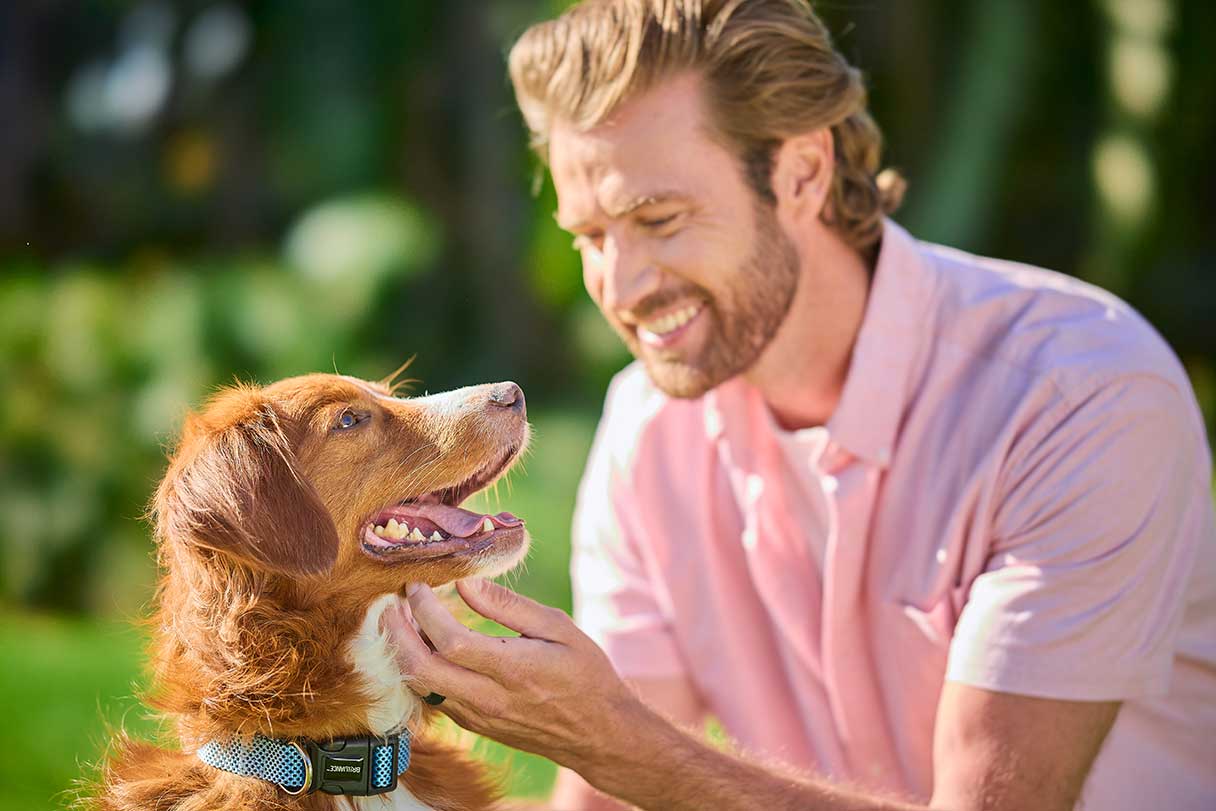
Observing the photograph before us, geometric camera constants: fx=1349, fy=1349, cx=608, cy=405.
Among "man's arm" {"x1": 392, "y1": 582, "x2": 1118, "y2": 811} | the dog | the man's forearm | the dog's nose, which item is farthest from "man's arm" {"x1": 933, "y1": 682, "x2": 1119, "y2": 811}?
the dog's nose

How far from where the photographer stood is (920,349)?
3.61 metres

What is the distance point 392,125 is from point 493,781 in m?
9.88

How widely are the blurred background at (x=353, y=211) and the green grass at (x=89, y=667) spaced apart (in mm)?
32

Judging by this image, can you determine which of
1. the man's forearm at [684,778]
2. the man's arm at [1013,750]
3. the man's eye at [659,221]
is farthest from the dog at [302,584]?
the man's arm at [1013,750]

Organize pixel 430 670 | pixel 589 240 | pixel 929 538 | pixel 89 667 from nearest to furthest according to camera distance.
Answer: pixel 430 670
pixel 929 538
pixel 589 240
pixel 89 667

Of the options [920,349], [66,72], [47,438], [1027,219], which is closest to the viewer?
[920,349]

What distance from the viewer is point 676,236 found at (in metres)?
3.47

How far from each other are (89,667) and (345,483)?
4.94m

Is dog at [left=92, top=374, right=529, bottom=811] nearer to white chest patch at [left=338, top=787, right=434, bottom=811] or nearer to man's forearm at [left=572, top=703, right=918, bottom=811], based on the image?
white chest patch at [left=338, top=787, right=434, bottom=811]

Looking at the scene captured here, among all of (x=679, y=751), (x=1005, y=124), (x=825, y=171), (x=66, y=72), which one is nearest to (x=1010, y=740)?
(x=679, y=751)

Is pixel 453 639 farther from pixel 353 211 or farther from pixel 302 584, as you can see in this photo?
pixel 353 211

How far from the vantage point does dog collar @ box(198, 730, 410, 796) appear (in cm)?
275

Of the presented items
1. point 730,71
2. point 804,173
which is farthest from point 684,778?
point 730,71

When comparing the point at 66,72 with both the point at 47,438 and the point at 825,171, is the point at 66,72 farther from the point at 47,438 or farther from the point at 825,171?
the point at 825,171
